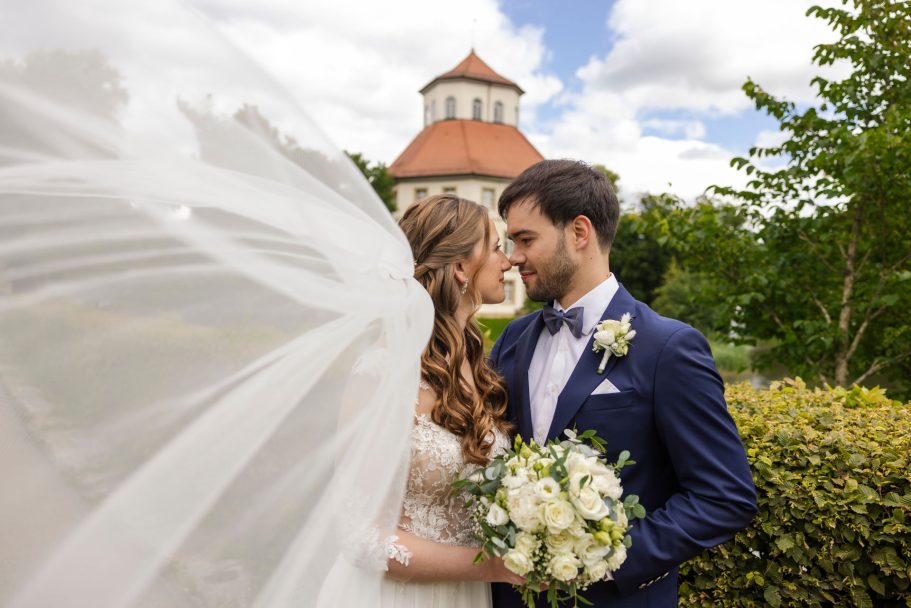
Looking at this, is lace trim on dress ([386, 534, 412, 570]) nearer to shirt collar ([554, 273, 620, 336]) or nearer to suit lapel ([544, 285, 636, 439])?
suit lapel ([544, 285, 636, 439])

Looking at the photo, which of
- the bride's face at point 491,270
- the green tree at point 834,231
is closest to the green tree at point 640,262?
the green tree at point 834,231

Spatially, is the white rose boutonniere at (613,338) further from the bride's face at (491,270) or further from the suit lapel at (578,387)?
the bride's face at (491,270)

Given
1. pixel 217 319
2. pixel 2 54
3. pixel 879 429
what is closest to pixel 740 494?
pixel 879 429

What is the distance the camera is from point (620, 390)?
7.52 ft

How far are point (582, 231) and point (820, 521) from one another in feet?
5.72

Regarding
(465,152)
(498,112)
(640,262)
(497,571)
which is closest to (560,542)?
(497,571)

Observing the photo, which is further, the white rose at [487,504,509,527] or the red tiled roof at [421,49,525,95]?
the red tiled roof at [421,49,525,95]

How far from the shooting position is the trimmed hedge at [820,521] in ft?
9.03

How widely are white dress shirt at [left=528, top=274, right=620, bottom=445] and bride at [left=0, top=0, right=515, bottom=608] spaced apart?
688 mm

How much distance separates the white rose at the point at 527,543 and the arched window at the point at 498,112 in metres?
52.1

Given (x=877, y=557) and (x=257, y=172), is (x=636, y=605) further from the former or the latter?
(x=257, y=172)

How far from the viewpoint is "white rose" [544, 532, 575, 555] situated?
1853 mm

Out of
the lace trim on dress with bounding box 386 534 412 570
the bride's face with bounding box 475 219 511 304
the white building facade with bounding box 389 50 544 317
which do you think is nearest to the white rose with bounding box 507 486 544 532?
the lace trim on dress with bounding box 386 534 412 570

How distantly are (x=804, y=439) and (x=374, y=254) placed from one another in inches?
91.7
